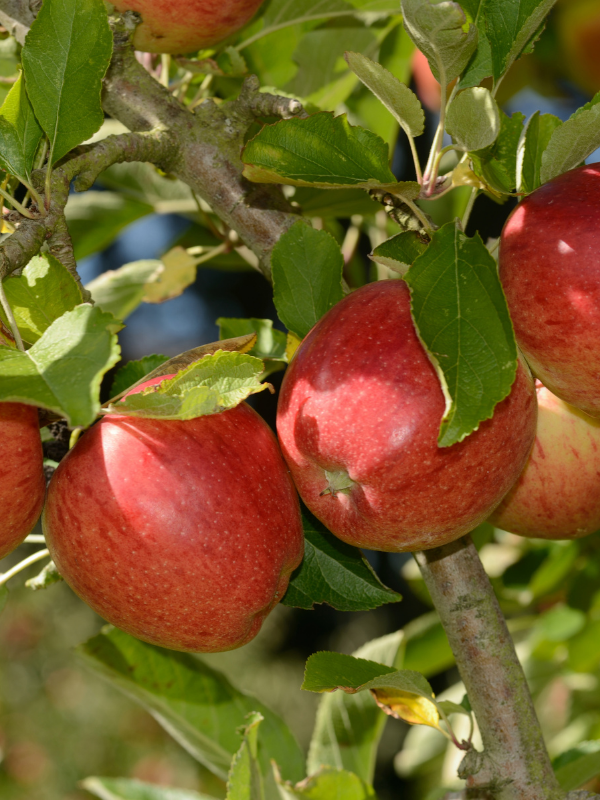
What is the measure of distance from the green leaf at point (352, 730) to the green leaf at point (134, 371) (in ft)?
1.53

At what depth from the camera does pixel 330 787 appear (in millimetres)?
711

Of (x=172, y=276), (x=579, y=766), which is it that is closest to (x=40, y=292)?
(x=172, y=276)

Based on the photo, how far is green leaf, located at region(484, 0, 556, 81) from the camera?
504 mm

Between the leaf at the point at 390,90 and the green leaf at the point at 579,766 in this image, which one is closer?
the leaf at the point at 390,90

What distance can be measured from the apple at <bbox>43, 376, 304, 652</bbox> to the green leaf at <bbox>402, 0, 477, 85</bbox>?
300 millimetres

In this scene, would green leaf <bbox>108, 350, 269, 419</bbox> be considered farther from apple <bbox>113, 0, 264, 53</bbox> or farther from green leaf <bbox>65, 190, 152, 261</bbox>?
green leaf <bbox>65, 190, 152, 261</bbox>

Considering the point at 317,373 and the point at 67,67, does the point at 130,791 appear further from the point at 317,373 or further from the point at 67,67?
the point at 67,67

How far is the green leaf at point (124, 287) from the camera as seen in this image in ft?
3.36

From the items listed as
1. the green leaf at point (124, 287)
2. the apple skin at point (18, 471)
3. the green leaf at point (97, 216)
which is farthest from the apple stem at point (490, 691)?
the green leaf at point (97, 216)

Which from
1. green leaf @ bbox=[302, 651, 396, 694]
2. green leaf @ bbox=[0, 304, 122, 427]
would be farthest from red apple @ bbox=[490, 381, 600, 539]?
green leaf @ bbox=[0, 304, 122, 427]

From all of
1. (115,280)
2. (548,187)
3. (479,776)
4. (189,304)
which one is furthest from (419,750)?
(189,304)

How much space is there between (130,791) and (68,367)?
2.02ft

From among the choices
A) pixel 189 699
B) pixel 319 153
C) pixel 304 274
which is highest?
pixel 319 153

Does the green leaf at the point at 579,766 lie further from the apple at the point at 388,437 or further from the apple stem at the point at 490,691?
the apple at the point at 388,437
